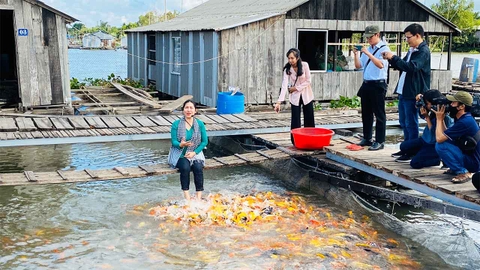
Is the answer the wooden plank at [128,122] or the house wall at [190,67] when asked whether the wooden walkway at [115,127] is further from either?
the house wall at [190,67]

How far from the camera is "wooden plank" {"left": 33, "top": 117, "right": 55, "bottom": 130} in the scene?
1038 centimetres

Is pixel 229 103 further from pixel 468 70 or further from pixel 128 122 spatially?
pixel 468 70

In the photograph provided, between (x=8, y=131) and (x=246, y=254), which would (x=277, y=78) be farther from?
(x=246, y=254)

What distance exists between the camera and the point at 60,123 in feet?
35.7

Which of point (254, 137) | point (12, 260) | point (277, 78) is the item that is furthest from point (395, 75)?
point (12, 260)

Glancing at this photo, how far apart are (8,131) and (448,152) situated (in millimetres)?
7568

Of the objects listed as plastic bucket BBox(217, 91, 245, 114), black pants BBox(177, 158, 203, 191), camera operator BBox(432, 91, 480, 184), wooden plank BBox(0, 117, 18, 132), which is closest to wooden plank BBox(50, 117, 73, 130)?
wooden plank BBox(0, 117, 18, 132)

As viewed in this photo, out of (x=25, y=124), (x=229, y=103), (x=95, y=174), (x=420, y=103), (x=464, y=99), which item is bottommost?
(x=95, y=174)

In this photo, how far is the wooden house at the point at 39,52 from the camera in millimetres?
12805

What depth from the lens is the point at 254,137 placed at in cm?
1141

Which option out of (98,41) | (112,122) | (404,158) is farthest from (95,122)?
(98,41)

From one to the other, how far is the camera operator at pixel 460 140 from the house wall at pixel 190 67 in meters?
8.81

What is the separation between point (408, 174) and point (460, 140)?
86 centimetres

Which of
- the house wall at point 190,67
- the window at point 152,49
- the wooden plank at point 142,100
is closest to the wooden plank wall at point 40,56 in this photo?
the wooden plank at point 142,100
